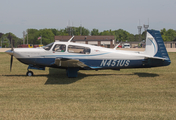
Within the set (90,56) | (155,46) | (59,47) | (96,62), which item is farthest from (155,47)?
(59,47)

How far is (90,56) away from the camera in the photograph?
31.6ft

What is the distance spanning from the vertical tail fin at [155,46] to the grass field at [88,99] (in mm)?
1428

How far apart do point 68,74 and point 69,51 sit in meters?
1.17

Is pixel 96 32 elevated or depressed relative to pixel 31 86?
elevated

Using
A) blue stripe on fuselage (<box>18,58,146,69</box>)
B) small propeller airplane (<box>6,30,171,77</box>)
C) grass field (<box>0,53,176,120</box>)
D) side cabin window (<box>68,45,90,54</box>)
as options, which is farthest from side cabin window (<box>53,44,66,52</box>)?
grass field (<box>0,53,176,120</box>)

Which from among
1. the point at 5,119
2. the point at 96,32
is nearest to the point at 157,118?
the point at 5,119

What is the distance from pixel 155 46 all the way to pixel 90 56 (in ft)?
10.9

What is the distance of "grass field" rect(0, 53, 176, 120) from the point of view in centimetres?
501

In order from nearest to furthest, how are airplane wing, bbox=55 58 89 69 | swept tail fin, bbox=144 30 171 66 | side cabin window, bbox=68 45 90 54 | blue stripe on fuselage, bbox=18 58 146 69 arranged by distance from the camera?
airplane wing, bbox=55 58 89 69
side cabin window, bbox=68 45 90 54
blue stripe on fuselage, bbox=18 58 146 69
swept tail fin, bbox=144 30 171 66

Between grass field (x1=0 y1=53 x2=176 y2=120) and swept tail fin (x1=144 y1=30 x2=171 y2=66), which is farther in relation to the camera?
swept tail fin (x1=144 y1=30 x2=171 y2=66)

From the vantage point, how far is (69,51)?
9484 mm

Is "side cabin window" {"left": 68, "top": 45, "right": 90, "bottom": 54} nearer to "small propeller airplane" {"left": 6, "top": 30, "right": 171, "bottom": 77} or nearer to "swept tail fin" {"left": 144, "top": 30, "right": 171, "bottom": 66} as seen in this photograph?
"small propeller airplane" {"left": 6, "top": 30, "right": 171, "bottom": 77}

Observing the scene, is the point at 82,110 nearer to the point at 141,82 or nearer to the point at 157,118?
the point at 157,118

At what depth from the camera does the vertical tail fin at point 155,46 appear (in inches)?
386
